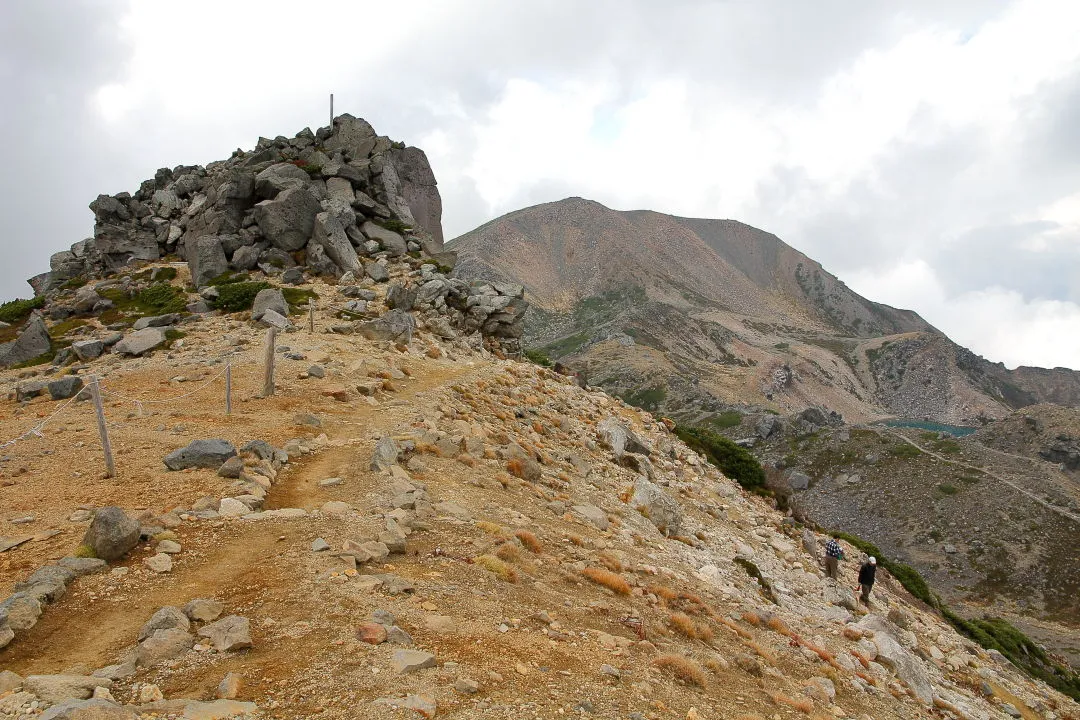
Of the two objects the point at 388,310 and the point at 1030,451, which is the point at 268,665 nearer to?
the point at 388,310

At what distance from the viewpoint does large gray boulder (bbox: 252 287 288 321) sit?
30.1 meters

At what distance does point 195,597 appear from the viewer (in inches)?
316

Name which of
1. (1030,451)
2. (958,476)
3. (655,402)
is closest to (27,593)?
(958,476)

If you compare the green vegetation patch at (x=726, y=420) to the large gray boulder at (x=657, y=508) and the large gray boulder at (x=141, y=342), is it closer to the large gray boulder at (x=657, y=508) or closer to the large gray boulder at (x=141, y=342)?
the large gray boulder at (x=657, y=508)

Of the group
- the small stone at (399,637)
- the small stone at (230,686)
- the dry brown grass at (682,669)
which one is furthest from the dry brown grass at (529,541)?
the small stone at (230,686)

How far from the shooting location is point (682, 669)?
336 inches

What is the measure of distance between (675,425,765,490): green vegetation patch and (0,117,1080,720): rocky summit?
30.4 ft

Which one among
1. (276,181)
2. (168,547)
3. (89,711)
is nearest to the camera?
(89,711)

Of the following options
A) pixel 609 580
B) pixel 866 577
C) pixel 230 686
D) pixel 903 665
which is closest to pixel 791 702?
pixel 609 580

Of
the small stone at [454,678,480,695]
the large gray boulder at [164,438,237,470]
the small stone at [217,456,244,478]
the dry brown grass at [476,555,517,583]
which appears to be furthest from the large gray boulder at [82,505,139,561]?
the small stone at [454,678,480,695]

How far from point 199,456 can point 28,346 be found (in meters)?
26.1

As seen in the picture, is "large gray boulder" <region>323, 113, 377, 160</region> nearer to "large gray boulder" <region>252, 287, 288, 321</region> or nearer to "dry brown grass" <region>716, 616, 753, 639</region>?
"large gray boulder" <region>252, 287, 288, 321</region>

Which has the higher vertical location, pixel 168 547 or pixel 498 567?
pixel 498 567

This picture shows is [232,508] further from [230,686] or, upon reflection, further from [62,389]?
[62,389]
